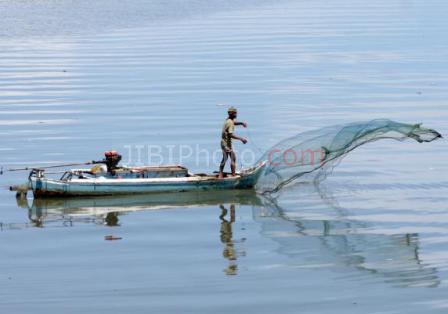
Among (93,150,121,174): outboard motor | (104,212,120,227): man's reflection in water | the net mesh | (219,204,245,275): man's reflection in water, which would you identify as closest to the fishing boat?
(93,150,121,174): outboard motor

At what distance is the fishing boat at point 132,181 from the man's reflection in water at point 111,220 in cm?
111

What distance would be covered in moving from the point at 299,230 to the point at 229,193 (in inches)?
126

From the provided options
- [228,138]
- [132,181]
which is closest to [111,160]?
[132,181]

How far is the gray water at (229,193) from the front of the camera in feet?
55.3

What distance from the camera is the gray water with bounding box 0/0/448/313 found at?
55.3 ft

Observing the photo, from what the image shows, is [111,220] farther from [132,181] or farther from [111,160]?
[111,160]

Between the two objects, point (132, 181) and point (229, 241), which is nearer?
point (229, 241)

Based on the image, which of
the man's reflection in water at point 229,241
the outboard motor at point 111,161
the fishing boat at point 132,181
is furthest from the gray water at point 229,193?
the outboard motor at point 111,161

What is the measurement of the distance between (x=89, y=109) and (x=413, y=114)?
9125mm

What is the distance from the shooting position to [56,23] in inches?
2335

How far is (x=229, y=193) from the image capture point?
77.4 feet

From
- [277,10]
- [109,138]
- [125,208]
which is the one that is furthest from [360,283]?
[277,10]

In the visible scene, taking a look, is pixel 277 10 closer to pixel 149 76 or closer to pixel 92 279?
pixel 149 76

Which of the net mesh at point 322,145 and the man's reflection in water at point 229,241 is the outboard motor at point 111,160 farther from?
the net mesh at point 322,145
